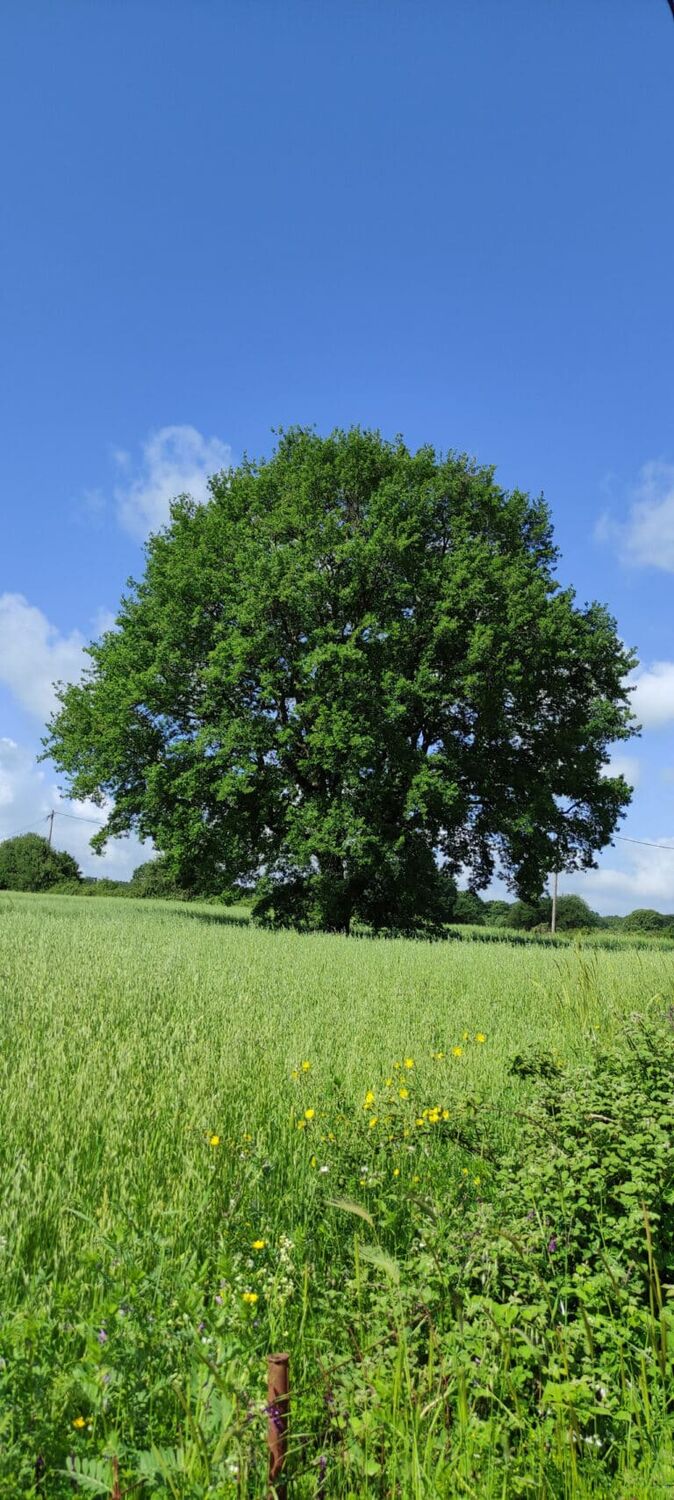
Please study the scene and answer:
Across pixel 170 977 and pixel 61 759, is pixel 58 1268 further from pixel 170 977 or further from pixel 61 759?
pixel 61 759

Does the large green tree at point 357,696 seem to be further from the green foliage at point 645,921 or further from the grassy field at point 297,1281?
the green foliage at point 645,921

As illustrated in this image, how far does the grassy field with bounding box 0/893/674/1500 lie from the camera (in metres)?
1.94

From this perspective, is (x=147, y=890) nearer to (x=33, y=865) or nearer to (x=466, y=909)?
(x=33, y=865)

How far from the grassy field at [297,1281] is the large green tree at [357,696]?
14.6 m

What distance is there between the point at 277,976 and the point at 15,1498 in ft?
29.2

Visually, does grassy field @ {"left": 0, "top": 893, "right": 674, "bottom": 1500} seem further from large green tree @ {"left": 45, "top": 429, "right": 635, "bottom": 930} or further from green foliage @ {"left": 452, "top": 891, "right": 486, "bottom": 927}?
green foliage @ {"left": 452, "top": 891, "right": 486, "bottom": 927}

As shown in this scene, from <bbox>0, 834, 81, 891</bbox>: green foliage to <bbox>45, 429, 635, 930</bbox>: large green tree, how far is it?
42.1 meters

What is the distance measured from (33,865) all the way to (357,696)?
52.1m

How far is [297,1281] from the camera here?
9.61ft

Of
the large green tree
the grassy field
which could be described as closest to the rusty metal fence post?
the grassy field

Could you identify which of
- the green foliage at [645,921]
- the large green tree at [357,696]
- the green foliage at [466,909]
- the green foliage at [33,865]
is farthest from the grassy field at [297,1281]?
the green foliage at [645,921]

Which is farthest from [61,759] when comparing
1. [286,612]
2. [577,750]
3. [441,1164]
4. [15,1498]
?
[15,1498]

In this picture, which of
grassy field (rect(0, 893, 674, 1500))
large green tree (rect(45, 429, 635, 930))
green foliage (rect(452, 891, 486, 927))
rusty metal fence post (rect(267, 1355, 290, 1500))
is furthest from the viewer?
green foliage (rect(452, 891, 486, 927))

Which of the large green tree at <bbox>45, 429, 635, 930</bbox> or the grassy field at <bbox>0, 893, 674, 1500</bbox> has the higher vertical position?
the large green tree at <bbox>45, 429, 635, 930</bbox>
